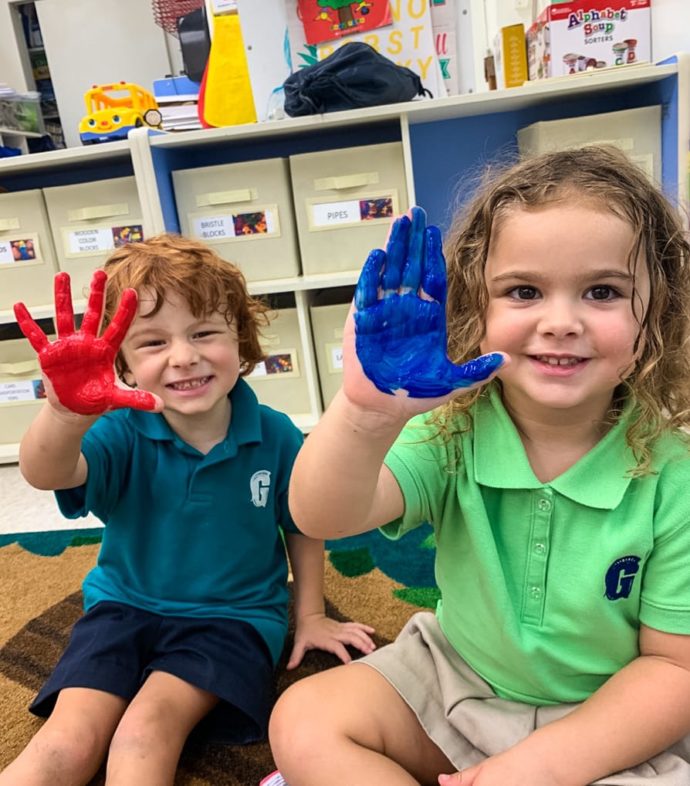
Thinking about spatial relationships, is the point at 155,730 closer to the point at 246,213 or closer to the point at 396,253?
the point at 396,253

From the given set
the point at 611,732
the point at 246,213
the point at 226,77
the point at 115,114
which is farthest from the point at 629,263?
the point at 115,114

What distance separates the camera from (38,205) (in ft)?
5.60

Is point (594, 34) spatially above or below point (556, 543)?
above

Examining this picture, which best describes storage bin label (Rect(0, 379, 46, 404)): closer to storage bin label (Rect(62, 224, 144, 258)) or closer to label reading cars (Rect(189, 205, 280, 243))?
storage bin label (Rect(62, 224, 144, 258))

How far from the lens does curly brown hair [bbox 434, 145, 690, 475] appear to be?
60 centimetres

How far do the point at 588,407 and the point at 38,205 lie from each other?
5.06 feet

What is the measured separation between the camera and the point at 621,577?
60cm

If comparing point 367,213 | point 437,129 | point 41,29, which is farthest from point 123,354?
point 41,29

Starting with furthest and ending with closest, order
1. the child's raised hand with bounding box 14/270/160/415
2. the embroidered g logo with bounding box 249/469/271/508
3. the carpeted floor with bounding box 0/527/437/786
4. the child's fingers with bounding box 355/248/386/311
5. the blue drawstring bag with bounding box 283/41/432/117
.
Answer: the blue drawstring bag with bounding box 283/41/432/117 < the embroidered g logo with bounding box 249/469/271/508 < the carpeted floor with bounding box 0/527/437/786 < the child's raised hand with bounding box 14/270/160/415 < the child's fingers with bounding box 355/248/386/311

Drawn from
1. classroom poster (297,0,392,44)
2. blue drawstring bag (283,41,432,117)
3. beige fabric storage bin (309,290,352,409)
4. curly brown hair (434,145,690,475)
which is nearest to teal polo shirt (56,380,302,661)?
curly brown hair (434,145,690,475)

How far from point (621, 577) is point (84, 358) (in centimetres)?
56

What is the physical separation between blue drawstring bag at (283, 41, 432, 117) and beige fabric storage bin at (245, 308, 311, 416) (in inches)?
19.4

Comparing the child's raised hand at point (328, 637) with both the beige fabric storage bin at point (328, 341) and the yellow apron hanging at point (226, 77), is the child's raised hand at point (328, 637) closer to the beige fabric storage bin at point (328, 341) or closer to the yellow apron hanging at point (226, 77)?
the beige fabric storage bin at point (328, 341)

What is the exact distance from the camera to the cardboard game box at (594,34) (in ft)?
5.12
